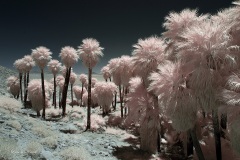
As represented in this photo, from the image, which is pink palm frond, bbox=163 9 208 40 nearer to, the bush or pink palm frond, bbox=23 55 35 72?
the bush

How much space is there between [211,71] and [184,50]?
2217 mm

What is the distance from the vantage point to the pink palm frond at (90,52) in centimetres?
3316

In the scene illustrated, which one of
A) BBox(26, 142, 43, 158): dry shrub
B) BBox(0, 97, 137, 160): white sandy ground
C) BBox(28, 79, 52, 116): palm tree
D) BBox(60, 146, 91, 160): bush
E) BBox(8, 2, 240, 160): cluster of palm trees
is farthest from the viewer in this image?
BBox(28, 79, 52, 116): palm tree

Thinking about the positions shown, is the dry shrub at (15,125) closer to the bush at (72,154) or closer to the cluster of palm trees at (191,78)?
the bush at (72,154)

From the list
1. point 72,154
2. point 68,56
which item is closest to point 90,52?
point 68,56

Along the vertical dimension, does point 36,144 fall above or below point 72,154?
above

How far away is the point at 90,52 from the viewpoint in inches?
1304

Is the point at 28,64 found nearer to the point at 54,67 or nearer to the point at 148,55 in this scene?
the point at 54,67

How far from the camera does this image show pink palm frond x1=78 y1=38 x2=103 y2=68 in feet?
109

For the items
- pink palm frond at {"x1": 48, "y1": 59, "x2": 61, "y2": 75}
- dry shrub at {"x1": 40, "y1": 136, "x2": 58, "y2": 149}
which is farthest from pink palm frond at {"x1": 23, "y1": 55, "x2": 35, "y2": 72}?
dry shrub at {"x1": 40, "y1": 136, "x2": 58, "y2": 149}

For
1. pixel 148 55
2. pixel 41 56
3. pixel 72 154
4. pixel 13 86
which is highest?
pixel 41 56

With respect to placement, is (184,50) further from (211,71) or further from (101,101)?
(101,101)

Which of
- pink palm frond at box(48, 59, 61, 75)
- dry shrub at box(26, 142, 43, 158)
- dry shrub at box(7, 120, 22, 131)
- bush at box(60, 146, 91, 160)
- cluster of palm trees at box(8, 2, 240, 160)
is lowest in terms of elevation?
bush at box(60, 146, 91, 160)

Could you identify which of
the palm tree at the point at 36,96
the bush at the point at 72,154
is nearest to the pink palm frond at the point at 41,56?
the palm tree at the point at 36,96
